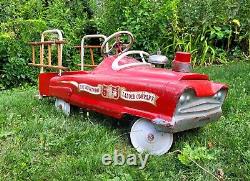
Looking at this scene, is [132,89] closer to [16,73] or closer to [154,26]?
[16,73]

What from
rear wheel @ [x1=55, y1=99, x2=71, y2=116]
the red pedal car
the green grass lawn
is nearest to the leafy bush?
the green grass lawn

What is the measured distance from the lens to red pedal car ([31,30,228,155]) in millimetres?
3877

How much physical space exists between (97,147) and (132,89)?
0.70 meters

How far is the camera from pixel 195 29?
8.94m

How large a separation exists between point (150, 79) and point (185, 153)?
853 millimetres

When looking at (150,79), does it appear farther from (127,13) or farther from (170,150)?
(127,13)

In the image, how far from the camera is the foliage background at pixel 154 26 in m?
8.27

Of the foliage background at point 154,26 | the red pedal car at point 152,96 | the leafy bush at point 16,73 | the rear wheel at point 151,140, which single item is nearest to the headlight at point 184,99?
the red pedal car at point 152,96

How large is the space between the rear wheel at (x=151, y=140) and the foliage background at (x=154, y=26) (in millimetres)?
4498

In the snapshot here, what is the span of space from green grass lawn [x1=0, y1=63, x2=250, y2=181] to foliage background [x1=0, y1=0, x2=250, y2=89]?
3169mm

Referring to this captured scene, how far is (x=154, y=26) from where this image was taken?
8.58 metres

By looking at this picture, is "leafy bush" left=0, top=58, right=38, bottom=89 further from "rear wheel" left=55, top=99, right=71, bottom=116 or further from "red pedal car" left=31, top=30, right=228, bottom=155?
"red pedal car" left=31, top=30, right=228, bottom=155

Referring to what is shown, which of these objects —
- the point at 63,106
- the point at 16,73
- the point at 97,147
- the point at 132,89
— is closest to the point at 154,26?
the point at 16,73

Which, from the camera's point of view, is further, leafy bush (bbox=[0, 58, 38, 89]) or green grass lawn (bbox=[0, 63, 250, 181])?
leafy bush (bbox=[0, 58, 38, 89])
